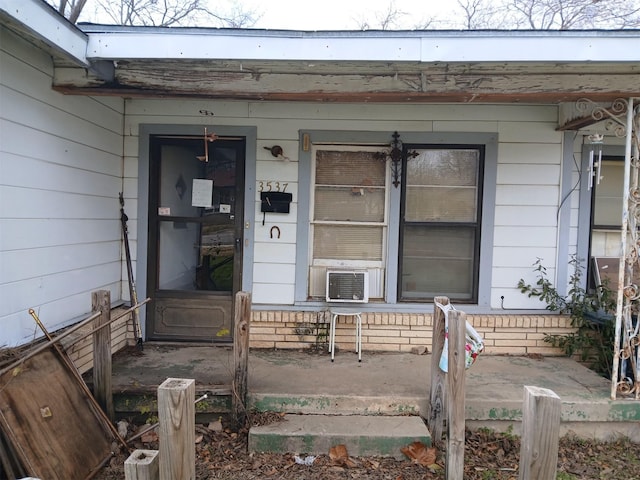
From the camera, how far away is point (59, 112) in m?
3.24

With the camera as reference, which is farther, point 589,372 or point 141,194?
point 141,194

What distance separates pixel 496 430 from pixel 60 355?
10.3 ft

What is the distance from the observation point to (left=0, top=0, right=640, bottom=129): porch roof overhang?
9.21ft

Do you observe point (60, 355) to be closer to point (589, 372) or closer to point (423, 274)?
point (423, 274)

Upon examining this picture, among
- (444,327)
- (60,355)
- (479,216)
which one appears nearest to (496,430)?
(444,327)

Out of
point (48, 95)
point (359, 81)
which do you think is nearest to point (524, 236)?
point (359, 81)

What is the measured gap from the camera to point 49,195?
314 centimetres

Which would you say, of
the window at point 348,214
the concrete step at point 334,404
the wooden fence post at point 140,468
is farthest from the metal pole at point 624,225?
the wooden fence post at point 140,468

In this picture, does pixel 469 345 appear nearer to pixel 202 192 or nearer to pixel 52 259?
pixel 202 192

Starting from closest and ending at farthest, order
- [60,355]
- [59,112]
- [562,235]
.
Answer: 1. [60,355]
2. [59,112]
3. [562,235]

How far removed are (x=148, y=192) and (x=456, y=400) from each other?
3.36m

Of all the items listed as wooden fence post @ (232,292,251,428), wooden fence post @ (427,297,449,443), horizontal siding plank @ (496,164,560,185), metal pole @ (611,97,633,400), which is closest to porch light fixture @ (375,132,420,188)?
horizontal siding plank @ (496,164,560,185)

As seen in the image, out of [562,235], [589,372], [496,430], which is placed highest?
[562,235]

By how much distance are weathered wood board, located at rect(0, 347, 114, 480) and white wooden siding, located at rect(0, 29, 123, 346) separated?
345 millimetres
